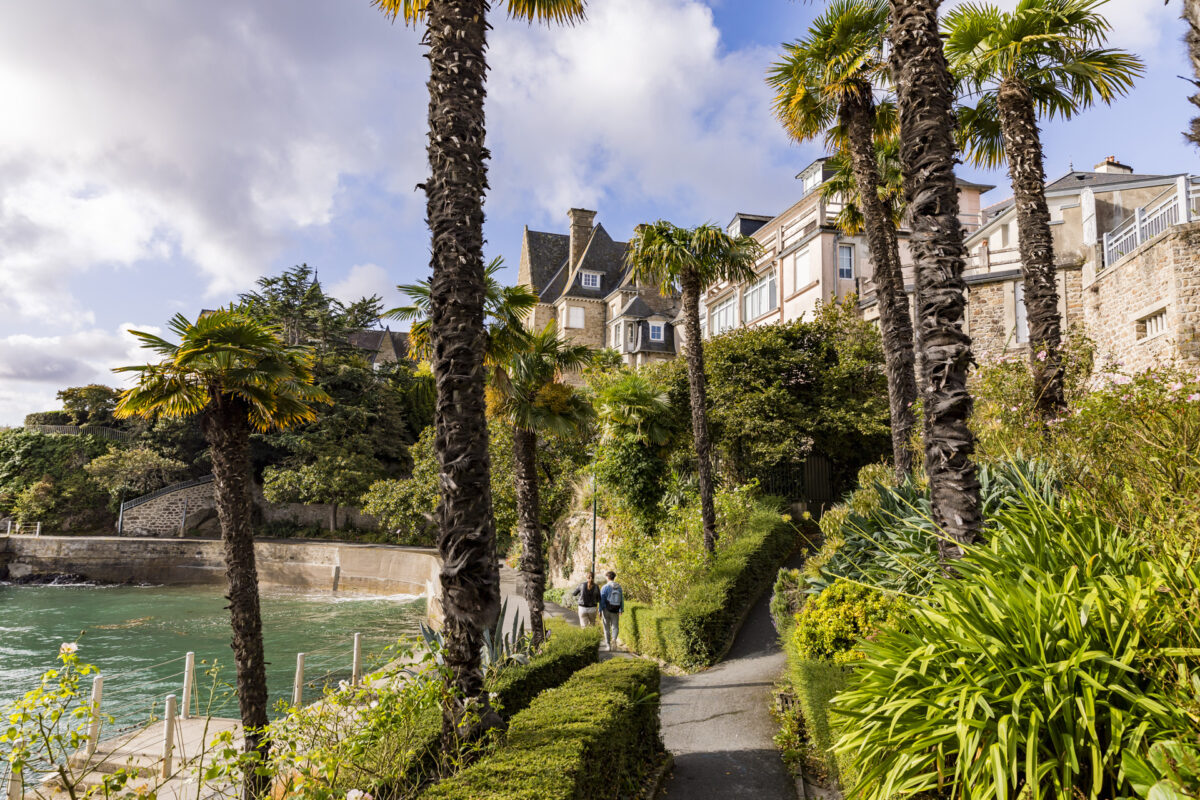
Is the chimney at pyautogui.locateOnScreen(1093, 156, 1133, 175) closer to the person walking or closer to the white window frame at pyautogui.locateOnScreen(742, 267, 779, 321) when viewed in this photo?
the white window frame at pyautogui.locateOnScreen(742, 267, 779, 321)

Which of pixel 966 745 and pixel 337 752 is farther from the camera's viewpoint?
pixel 337 752

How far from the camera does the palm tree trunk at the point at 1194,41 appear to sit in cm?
463

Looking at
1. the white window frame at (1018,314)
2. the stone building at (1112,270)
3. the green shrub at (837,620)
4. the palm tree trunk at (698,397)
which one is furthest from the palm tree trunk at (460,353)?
the white window frame at (1018,314)

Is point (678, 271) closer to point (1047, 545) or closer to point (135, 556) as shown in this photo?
point (1047, 545)

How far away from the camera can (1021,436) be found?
10922 millimetres

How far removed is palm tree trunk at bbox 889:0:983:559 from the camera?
5859 millimetres

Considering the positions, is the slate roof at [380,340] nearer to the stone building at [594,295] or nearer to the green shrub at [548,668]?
the stone building at [594,295]

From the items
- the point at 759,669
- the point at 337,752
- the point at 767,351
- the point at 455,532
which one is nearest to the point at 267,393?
the point at 455,532

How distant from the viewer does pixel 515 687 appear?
24.8 ft

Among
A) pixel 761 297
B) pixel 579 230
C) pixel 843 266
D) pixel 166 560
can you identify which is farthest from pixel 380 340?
pixel 843 266

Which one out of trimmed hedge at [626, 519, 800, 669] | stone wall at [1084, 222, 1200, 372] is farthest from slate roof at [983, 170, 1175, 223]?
trimmed hedge at [626, 519, 800, 669]

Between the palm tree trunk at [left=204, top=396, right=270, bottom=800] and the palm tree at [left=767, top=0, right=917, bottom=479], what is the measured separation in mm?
10299

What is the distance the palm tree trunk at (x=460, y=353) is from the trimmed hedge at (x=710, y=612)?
8279mm

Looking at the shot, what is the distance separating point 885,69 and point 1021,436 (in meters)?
7.68
